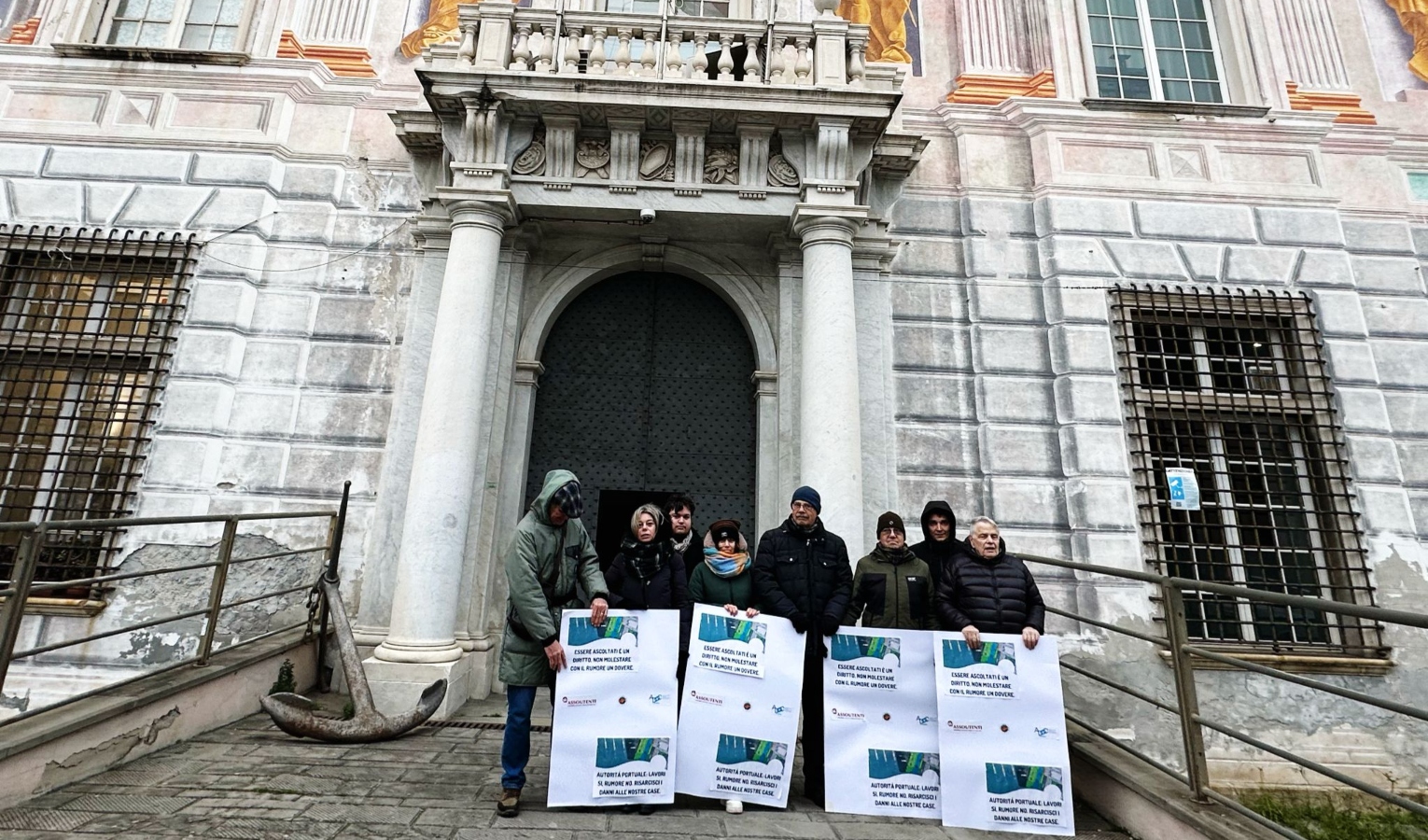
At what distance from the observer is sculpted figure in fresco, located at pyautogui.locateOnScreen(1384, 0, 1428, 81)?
8.82 m

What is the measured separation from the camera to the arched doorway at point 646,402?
7.71 metres

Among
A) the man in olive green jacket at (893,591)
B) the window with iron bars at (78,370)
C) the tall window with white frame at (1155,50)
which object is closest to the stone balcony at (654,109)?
the tall window with white frame at (1155,50)

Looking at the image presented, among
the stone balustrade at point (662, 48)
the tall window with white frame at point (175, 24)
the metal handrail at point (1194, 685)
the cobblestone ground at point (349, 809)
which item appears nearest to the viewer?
the metal handrail at point (1194, 685)

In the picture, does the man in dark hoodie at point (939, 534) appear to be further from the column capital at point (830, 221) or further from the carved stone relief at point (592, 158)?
the carved stone relief at point (592, 158)

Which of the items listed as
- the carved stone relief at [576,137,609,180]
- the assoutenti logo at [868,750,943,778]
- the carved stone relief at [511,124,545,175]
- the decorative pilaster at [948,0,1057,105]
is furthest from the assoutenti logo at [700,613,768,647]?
the decorative pilaster at [948,0,1057,105]

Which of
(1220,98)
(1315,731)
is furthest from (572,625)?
(1220,98)

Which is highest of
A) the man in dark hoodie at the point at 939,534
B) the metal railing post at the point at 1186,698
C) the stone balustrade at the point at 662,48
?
the stone balustrade at the point at 662,48

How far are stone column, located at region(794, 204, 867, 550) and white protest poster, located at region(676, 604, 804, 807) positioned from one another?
2.17 metres

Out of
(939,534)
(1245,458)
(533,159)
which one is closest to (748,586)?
(939,534)

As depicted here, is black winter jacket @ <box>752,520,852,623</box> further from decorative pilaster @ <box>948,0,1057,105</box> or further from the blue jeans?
decorative pilaster @ <box>948,0,1057,105</box>

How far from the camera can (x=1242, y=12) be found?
9.01 meters

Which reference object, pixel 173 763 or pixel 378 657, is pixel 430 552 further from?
pixel 173 763

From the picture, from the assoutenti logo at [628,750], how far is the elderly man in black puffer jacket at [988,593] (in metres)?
1.85

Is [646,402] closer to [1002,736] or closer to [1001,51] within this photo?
[1002,736]
